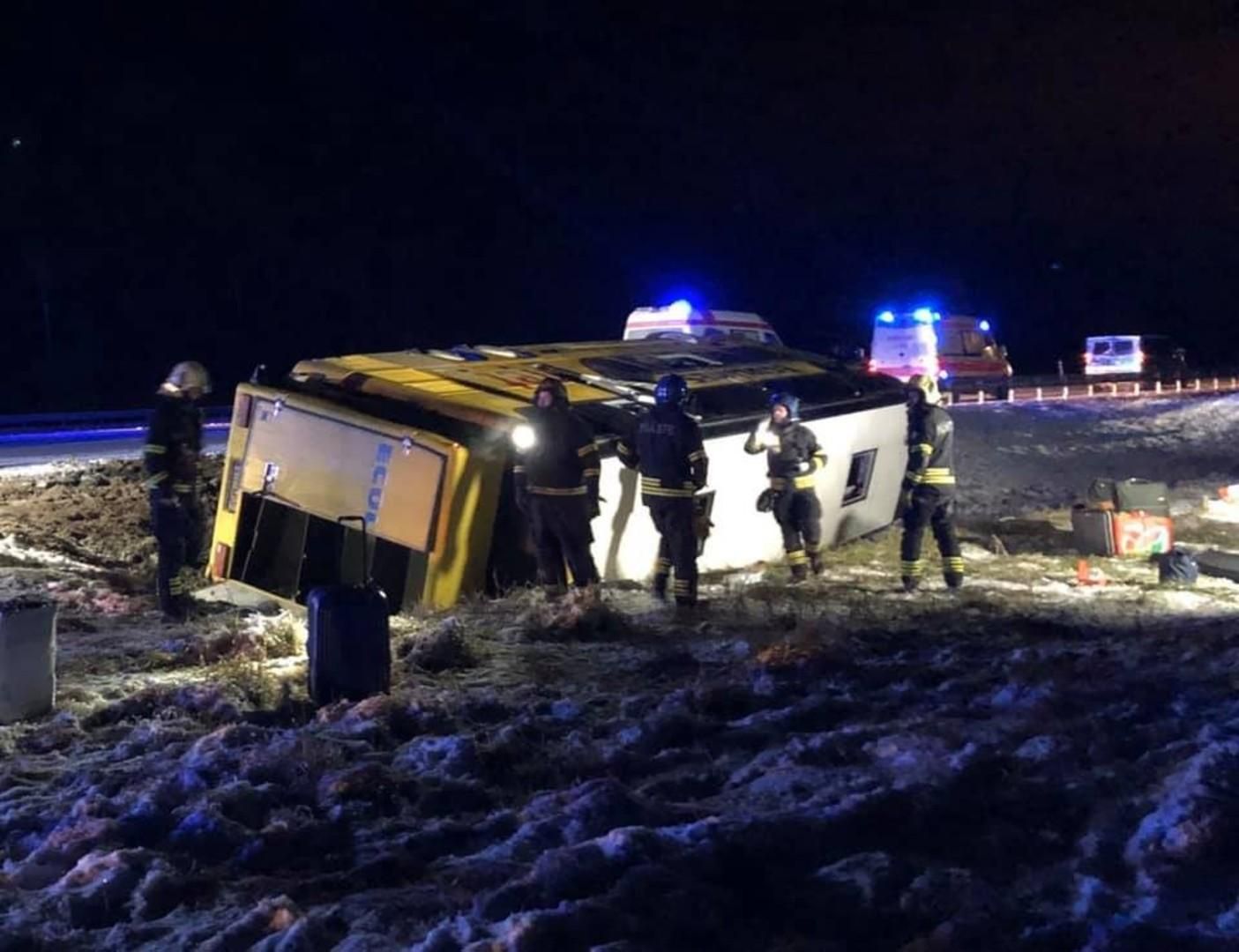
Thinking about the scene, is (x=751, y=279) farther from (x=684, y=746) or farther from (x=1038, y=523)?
(x=684, y=746)

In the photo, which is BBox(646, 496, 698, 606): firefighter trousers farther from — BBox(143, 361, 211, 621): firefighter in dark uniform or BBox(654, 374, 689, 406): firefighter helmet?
BBox(143, 361, 211, 621): firefighter in dark uniform

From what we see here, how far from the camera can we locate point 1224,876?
418 centimetres

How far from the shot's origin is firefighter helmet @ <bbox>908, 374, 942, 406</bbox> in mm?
10367

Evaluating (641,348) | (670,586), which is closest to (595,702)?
(670,586)

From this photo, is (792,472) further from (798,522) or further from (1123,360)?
(1123,360)

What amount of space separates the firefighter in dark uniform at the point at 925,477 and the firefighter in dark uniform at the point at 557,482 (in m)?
2.55

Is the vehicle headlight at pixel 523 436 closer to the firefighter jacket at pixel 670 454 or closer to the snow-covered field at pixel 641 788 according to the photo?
the firefighter jacket at pixel 670 454

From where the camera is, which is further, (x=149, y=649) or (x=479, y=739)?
(x=149, y=649)

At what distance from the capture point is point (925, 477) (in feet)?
34.0

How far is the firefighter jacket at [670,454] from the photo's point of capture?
9141 mm

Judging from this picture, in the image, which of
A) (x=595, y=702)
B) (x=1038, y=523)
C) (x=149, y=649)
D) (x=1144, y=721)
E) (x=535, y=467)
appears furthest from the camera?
(x=1038, y=523)

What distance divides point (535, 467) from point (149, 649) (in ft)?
8.18

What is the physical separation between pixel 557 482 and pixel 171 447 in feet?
8.58

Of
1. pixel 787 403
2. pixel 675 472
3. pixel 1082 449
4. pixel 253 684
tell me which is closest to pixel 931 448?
pixel 787 403
